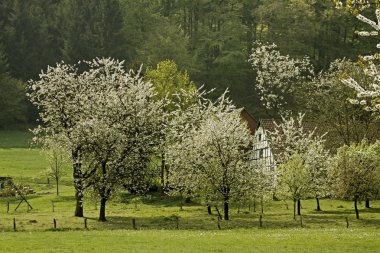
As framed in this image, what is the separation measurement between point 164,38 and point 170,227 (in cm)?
7529

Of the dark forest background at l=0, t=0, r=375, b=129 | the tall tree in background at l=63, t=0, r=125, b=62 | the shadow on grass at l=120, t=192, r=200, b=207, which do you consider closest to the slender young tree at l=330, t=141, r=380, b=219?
the shadow on grass at l=120, t=192, r=200, b=207

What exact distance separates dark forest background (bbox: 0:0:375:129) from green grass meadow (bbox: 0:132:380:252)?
151ft

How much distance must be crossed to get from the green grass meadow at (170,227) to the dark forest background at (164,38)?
46.0 meters

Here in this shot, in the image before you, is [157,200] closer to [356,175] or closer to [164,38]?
[356,175]

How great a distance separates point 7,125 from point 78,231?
2786 inches

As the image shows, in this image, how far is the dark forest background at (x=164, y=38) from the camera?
114200 mm

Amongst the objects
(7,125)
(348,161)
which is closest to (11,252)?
(348,161)

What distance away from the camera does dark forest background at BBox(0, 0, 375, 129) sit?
4496 inches

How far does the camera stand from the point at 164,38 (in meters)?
118

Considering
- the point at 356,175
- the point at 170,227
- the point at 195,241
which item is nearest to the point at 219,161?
the point at 170,227

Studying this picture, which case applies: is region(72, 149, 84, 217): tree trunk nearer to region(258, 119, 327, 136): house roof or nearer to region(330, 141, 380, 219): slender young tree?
region(330, 141, 380, 219): slender young tree

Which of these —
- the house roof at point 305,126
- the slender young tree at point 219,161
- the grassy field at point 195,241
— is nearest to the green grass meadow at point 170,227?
the grassy field at point 195,241

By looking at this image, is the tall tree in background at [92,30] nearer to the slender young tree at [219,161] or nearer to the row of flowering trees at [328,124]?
the row of flowering trees at [328,124]

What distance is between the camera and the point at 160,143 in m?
59.3
